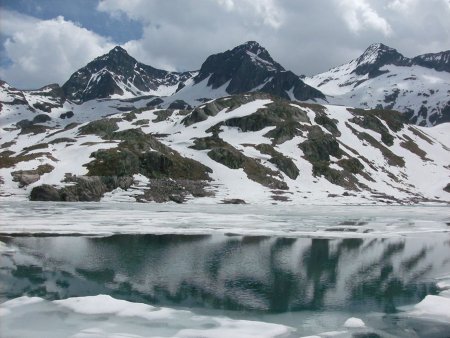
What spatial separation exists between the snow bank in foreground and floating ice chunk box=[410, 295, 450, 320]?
317 inches

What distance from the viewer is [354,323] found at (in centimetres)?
2125

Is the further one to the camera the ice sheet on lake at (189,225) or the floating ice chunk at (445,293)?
the ice sheet on lake at (189,225)

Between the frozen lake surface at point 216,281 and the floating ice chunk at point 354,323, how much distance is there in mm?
Result: 103

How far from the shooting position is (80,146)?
118938 millimetres

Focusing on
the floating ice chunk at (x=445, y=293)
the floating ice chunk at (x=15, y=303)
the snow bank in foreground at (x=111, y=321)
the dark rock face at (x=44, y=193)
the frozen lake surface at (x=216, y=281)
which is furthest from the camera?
the dark rock face at (x=44, y=193)

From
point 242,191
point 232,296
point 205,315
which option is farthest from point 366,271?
point 242,191

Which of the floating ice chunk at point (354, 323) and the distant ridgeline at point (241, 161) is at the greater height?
the distant ridgeline at point (241, 161)

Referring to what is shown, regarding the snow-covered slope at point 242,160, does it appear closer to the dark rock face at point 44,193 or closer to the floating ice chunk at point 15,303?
the dark rock face at point 44,193

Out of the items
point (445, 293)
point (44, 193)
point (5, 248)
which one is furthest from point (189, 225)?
point (44, 193)

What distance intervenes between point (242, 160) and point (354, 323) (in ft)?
346

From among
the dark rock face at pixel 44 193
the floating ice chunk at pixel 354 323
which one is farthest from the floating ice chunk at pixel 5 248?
the dark rock face at pixel 44 193

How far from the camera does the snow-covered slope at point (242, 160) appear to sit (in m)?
99.7

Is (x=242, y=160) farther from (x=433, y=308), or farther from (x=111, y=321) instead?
(x=111, y=321)

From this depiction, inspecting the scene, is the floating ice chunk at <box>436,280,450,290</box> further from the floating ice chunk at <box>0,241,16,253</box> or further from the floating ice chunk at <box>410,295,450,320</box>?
the floating ice chunk at <box>0,241,16,253</box>
